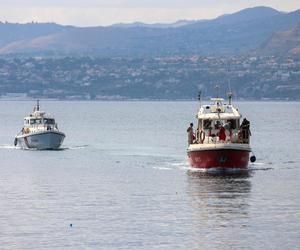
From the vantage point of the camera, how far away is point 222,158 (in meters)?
75.8

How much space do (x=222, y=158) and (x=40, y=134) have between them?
3176 centimetres

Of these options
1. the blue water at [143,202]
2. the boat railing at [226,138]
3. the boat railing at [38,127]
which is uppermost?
the boat railing at [226,138]

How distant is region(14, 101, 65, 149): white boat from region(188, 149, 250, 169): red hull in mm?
29402

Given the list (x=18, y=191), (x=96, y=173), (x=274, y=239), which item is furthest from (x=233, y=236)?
Answer: (x=96, y=173)

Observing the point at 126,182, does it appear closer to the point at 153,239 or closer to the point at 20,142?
the point at 153,239

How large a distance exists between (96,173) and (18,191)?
42.9ft

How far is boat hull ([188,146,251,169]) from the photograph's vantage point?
75400mm

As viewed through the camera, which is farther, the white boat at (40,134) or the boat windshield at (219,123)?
the white boat at (40,134)

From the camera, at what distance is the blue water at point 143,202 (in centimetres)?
5122

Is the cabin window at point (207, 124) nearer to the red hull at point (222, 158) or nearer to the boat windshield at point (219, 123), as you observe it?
the boat windshield at point (219, 123)

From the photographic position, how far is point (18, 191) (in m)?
68.2

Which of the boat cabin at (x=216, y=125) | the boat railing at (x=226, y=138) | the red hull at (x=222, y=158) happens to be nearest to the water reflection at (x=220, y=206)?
the red hull at (x=222, y=158)

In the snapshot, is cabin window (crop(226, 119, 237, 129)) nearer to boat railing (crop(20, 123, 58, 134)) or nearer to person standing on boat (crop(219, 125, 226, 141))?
person standing on boat (crop(219, 125, 226, 141))

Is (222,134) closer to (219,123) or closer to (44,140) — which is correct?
(219,123)
